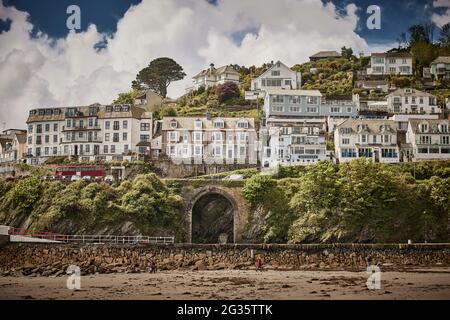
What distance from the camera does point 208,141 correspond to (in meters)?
47.8

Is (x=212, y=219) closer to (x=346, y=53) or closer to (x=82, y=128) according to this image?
(x=82, y=128)

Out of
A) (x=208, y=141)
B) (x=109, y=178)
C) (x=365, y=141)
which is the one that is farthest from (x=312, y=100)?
(x=109, y=178)

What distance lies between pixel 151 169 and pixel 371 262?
18.9 metres

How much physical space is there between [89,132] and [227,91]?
57.1 feet

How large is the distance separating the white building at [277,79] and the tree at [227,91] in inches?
76.8

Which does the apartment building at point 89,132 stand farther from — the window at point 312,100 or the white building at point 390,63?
the white building at point 390,63

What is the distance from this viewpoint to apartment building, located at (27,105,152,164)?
159ft

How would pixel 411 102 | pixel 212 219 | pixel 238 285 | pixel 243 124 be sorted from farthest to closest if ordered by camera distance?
pixel 411 102, pixel 243 124, pixel 212 219, pixel 238 285

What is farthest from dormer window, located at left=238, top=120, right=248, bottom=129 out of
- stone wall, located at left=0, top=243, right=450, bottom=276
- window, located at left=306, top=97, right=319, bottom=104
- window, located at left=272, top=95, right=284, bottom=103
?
stone wall, located at left=0, top=243, right=450, bottom=276

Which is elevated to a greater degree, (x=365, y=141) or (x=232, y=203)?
(x=365, y=141)

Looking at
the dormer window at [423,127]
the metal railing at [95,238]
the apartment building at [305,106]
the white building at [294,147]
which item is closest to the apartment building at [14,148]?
the metal railing at [95,238]

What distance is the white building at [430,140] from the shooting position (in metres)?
45.3

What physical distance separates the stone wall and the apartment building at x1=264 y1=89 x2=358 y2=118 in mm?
22839

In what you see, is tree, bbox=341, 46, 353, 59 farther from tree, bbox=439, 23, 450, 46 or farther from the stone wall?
the stone wall
